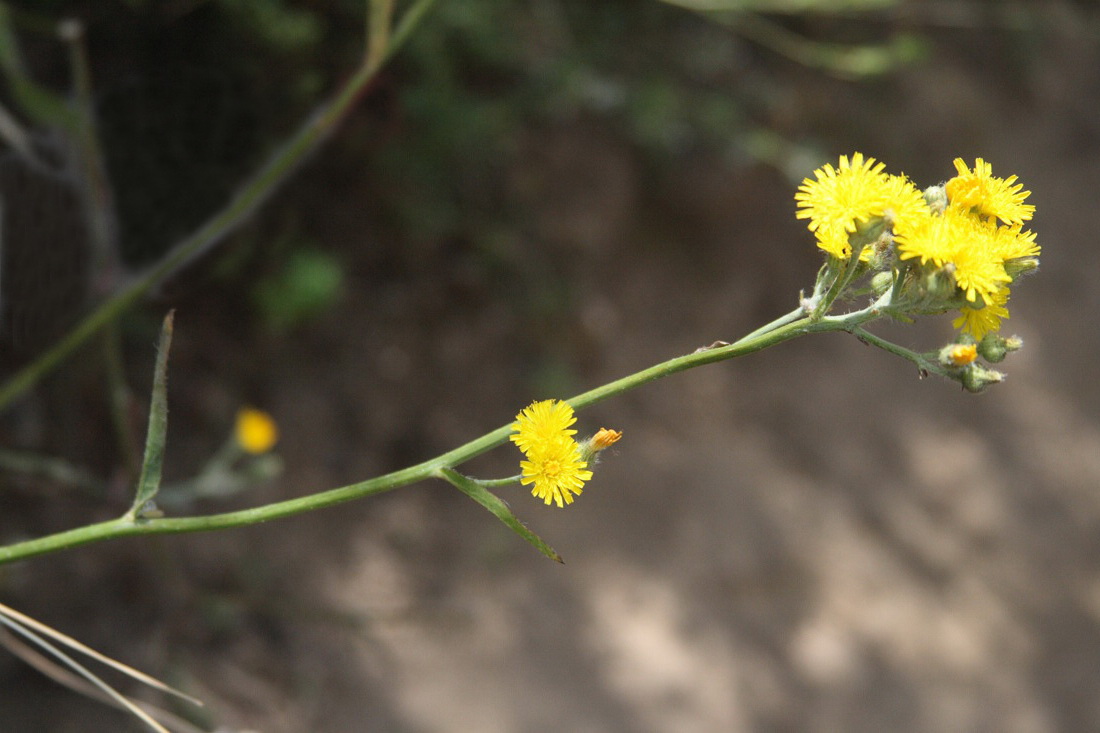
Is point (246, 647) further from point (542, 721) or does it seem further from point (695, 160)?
point (695, 160)

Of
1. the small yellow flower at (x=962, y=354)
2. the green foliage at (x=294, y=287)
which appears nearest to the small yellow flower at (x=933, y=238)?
the small yellow flower at (x=962, y=354)

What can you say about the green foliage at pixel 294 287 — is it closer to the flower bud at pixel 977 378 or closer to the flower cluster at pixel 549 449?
the flower cluster at pixel 549 449

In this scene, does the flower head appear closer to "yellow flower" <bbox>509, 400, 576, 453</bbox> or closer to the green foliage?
"yellow flower" <bbox>509, 400, 576, 453</bbox>

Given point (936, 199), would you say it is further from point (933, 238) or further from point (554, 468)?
point (554, 468)

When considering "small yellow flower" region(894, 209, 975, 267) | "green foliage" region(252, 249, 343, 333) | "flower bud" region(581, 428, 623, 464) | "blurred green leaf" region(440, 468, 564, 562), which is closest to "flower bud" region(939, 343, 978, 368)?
"small yellow flower" region(894, 209, 975, 267)

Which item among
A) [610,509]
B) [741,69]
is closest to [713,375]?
[610,509]

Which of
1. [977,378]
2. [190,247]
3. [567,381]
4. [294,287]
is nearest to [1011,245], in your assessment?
[977,378]
